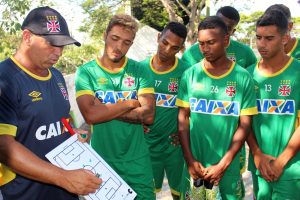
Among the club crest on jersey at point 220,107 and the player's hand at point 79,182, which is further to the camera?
the club crest on jersey at point 220,107

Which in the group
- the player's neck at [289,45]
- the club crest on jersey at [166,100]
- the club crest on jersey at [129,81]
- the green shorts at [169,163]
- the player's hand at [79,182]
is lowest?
the green shorts at [169,163]

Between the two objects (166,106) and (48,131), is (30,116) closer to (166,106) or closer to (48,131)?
(48,131)

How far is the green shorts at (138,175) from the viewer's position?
3709 millimetres

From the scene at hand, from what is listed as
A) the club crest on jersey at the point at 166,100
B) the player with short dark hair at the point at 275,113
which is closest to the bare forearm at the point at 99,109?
the club crest on jersey at the point at 166,100

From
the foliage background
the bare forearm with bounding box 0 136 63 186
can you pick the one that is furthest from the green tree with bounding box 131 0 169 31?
the bare forearm with bounding box 0 136 63 186

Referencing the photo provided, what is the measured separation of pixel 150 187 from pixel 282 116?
1546mm

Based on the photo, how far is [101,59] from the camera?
12.4ft

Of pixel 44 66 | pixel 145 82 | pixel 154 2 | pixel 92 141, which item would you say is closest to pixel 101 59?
pixel 145 82

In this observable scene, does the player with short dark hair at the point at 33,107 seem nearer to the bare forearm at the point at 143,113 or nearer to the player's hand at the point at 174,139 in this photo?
the bare forearm at the point at 143,113

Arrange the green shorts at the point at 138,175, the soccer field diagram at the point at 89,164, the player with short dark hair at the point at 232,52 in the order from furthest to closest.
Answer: the player with short dark hair at the point at 232,52 → the green shorts at the point at 138,175 → the soccer field diagram at the point at 89,164

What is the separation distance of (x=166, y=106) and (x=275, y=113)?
1.54m

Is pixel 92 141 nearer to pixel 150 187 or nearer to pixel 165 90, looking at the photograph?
pixel 150 187

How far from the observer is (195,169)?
138 inches

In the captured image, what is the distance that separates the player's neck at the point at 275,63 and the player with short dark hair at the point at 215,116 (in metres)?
0.24
